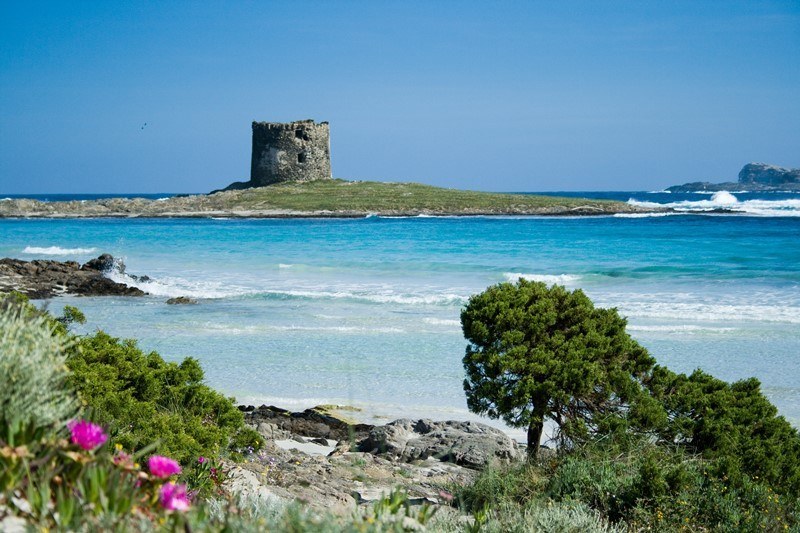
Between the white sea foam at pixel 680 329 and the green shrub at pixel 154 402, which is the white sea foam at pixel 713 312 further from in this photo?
the green shrub at pixel 154 402

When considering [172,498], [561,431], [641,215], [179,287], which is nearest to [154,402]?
[561,431]

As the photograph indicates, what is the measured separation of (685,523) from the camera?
193 inches

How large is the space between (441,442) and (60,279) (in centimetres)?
1673

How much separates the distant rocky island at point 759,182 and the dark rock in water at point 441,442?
165 meters

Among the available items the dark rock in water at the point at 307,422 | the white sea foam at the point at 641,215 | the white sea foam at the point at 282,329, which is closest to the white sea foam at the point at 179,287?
the white sea foam at the point at 282,329

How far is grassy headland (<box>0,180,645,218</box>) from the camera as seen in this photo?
5678 cm

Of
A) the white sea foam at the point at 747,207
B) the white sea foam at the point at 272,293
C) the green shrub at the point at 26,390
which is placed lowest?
the white sea foam at the point at 272,293

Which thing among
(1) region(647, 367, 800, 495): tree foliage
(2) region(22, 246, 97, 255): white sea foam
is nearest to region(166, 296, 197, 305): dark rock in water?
(1) region(647, 367, 800, 495): tree foliage

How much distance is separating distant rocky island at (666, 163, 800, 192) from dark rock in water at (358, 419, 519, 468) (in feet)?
542

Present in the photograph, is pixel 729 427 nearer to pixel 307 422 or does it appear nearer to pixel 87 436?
pixel 307 422

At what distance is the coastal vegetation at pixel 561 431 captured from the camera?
437 cm

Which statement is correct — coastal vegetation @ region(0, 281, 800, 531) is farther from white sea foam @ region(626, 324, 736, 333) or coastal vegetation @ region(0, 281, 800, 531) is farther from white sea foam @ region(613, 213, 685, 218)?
white sea foam @ region(613, 213, 685, 218)

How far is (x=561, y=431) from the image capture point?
636 centimetres

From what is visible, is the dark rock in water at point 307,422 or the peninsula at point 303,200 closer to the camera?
the dark rock in water at point 307,422
